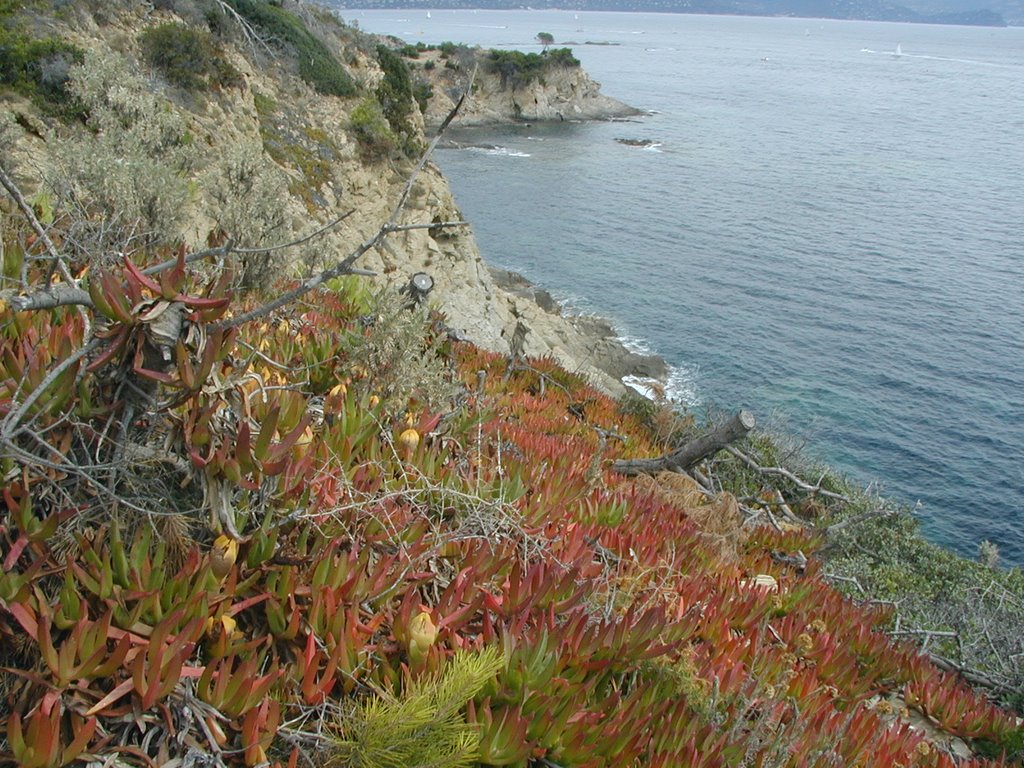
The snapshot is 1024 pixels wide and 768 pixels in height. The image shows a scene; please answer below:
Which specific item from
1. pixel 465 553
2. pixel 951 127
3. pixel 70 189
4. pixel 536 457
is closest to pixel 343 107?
pixel 70 189

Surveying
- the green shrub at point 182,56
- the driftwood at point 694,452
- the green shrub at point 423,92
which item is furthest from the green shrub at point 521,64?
the driftwood at point 694,452

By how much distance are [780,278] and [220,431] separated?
1284 inches

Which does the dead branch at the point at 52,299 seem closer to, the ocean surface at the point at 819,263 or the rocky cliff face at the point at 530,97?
the ocean surface at the point at 819,263

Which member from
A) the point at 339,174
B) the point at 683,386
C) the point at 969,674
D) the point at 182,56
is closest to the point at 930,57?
the point at 683,386

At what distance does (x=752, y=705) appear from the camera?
127 inches

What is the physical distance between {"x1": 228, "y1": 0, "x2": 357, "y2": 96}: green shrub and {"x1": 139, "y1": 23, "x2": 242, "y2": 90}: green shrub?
5.50 metres

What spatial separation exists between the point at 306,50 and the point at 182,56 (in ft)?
25.5

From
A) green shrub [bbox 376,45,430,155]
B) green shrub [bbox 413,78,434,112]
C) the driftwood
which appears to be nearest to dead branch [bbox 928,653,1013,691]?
the driftwood

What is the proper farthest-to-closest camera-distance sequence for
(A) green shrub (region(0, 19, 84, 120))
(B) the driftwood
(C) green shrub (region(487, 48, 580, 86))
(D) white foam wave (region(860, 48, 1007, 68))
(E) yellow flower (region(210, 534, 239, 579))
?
A: (D) white foam wave (region(860, 48, 1007, 68)) < (C) green shrub (region(487, 48, 580, 86)) < (A) green shrub (region(0, 19, 84, 120)) < (B) the driftwood < (E) yellow flower (region(210, 534, 239, 579))

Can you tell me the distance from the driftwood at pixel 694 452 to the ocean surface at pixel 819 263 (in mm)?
8361

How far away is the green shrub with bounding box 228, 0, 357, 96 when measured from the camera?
79.6 ft

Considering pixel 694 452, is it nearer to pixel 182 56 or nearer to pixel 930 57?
pixel 182 56

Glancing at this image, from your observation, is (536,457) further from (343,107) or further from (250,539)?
(343,107)

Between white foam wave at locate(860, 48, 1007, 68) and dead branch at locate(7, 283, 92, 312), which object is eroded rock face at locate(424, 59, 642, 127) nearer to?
dead branch at locate(7, 283, 92, 312)
